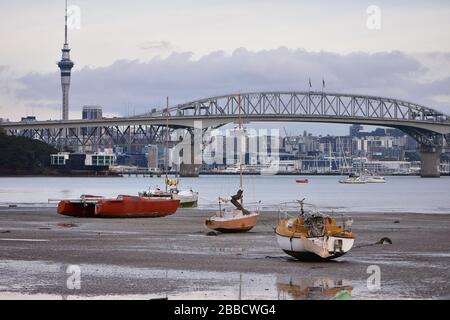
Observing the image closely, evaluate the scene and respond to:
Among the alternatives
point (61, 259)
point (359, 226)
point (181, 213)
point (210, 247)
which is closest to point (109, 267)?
point (61, 259)

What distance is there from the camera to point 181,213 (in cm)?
6550

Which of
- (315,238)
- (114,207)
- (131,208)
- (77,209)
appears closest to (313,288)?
(315,238)

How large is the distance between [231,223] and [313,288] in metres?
18.2

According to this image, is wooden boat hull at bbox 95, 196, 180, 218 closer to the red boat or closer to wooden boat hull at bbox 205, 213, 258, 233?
the red boat

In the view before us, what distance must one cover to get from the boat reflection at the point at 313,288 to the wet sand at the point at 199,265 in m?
0.02

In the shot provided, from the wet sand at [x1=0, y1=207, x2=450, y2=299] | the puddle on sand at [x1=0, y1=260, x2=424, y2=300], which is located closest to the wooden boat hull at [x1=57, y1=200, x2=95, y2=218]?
the wet sand at [x1=0, y1=207, x2=450, y2=299]

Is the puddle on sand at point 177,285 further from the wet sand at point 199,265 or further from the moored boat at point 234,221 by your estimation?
the moored boat at point 234,221

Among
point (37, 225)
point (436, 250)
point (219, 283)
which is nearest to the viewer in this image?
point (219, 283)

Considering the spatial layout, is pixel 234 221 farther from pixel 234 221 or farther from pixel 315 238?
pixel 315 238

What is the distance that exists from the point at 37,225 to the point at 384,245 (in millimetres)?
18148

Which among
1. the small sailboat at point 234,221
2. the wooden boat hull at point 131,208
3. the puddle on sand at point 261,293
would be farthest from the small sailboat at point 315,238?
the wooden boat hull at point 131,208

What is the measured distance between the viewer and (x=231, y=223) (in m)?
44.1
